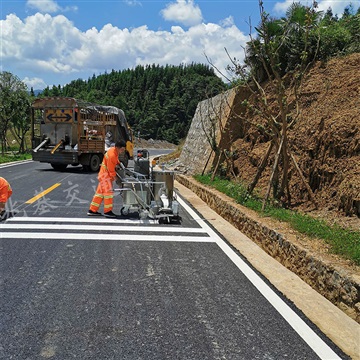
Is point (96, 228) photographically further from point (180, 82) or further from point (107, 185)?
point (180, 82)

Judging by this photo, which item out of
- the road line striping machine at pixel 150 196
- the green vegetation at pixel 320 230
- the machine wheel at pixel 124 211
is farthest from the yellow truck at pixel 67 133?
the green vegetation at pixel 320 230

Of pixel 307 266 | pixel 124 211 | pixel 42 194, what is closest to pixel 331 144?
pixel 124 211

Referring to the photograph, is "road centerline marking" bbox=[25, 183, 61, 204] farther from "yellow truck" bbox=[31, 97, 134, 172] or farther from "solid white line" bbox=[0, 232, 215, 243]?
"yellow truck" bbox=[31, 97, 134, 172]

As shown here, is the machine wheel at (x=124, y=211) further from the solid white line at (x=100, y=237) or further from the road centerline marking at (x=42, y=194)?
the road centerline marking at (x=42, y=194)

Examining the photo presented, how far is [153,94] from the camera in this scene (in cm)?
12419

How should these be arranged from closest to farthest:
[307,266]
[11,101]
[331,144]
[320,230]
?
[307,266], [320,230], [331,144], [11,101]

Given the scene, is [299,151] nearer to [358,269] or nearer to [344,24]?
[358,269]

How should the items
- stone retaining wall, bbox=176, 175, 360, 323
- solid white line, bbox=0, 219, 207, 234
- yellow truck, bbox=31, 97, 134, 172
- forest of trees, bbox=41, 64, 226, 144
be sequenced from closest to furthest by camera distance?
1. stone retaining wall, bbox=176, 175, 360, 323
2. solid white line, bbox=0, 219, 207, 234
3. yellow truck, bbox=31, 97, 134, 172
4. forest of trees, bbox=41, 64, 226, 144

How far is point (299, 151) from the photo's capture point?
1094 centimetres

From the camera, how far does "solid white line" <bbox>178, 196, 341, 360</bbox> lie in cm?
319

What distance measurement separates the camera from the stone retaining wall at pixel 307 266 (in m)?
4.02

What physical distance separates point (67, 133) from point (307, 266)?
1639 centimetres

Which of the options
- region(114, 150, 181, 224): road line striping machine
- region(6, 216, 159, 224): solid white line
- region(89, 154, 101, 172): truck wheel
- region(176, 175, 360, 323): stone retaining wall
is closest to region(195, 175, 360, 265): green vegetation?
region(176, 175, 360, 323): stone retaining wall

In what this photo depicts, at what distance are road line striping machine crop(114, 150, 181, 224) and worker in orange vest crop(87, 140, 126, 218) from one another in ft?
0.64
